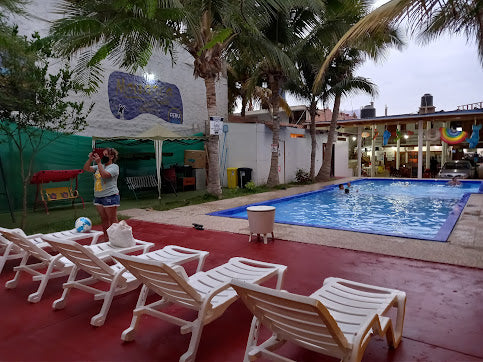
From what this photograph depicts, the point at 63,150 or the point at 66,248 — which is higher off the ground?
the point at 63,150

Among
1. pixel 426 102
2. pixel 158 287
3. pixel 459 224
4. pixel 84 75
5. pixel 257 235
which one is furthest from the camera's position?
pixel 426 102

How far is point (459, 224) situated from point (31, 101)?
9.07m

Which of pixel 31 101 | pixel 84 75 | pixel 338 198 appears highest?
pixel 84 75

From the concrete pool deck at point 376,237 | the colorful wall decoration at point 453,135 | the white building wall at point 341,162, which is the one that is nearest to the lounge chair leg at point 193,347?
the concrete pool deck at point 376,237

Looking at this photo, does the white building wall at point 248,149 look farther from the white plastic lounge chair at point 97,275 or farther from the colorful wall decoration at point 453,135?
the white plastic lounge chair at point 97,275

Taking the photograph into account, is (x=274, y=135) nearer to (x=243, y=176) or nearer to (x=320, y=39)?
(x=243, y=176)

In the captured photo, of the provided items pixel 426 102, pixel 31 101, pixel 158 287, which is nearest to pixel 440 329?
pixel 158 287

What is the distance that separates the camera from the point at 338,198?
14039mm

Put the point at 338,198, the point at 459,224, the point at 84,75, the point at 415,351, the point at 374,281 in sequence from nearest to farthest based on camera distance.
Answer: the point at 415,351, the point at 374,281, the point at 459,224, the point at 84,75, the point at 338,198

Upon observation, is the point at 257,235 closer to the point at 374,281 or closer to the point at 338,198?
the point at 374,281

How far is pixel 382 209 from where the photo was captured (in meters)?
11.5

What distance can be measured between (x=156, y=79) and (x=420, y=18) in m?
11.3

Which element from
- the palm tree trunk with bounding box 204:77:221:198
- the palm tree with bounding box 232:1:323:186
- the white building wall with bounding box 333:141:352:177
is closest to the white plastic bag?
the palm tree trunk with bounding box 204:77:221:198

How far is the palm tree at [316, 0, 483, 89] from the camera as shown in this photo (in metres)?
5.56
